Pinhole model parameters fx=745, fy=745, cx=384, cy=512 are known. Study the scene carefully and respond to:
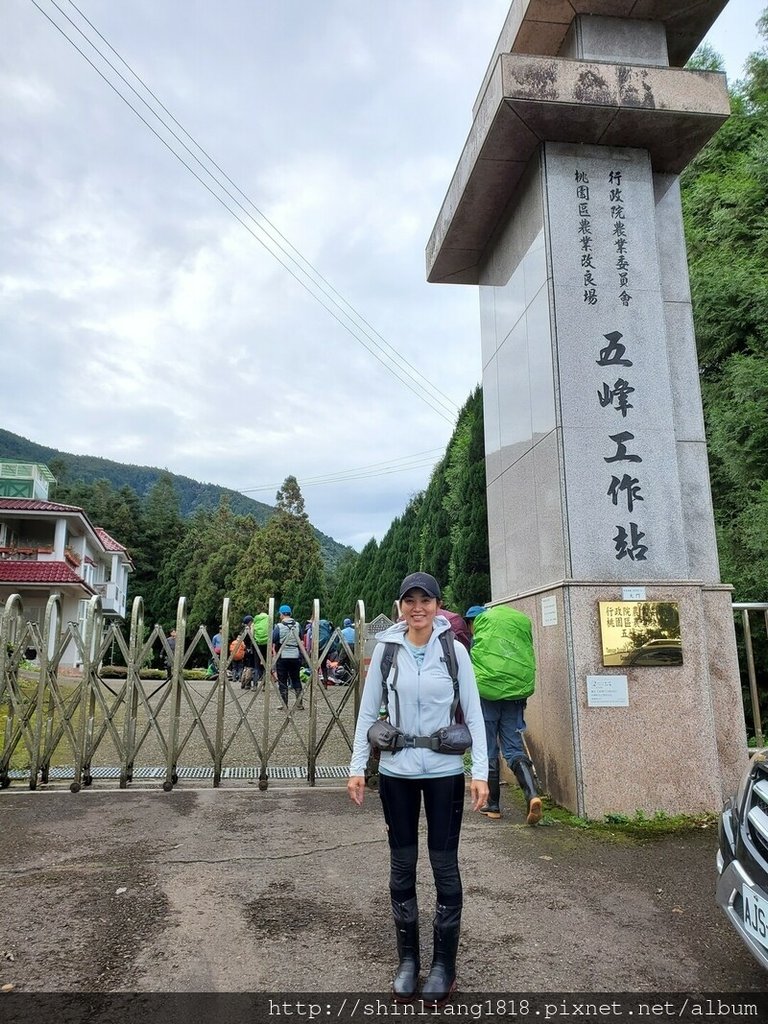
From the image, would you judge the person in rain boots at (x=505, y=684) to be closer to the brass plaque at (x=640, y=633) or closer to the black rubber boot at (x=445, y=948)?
the brass plaque at (x=640, y=633)

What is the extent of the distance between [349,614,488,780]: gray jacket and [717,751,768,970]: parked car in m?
1.01

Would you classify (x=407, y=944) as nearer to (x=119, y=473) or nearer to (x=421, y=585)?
(x=421, y=585)

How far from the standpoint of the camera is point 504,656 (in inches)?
219

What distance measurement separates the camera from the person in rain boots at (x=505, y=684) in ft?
18.1

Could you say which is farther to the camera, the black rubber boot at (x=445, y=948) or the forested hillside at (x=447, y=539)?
the forested hillside at (x=447, y=539)

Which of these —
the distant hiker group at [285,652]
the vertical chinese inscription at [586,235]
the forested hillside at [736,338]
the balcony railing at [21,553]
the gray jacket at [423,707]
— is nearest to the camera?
the gray jacket at [423,707]

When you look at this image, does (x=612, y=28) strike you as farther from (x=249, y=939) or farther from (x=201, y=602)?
(x=201, y=602)

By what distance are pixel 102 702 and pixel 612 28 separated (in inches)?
301

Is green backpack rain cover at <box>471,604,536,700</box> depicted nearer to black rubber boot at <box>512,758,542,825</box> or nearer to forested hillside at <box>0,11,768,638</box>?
black rubber boot at <box>512,758,542,825</box>

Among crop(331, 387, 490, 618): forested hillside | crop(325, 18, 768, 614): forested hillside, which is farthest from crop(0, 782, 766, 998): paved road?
crop(331, 387, 490, 618): forested hillside

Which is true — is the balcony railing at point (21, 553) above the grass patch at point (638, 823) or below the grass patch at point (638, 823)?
above

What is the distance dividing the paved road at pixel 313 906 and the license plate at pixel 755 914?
0.56 m

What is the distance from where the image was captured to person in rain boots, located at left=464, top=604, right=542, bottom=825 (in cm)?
553

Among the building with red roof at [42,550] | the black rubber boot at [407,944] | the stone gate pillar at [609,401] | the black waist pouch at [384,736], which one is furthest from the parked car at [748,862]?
the building with red roof at [42,550]
